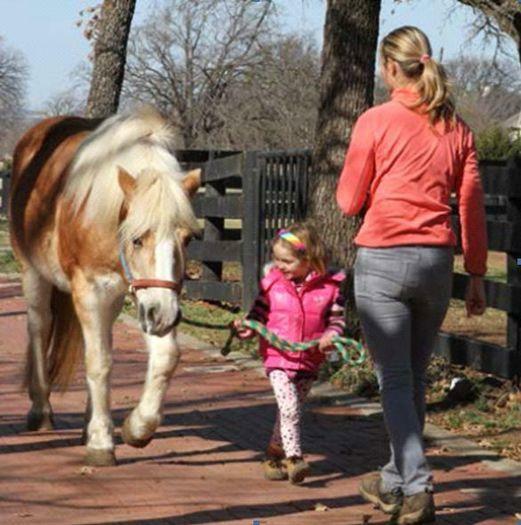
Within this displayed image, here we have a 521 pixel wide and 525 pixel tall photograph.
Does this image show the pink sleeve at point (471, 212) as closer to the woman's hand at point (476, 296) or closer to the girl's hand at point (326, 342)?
the woman's hand at point (476, 296)

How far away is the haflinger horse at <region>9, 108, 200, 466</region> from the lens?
22.3 feet

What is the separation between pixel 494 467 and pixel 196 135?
4828 centimetres

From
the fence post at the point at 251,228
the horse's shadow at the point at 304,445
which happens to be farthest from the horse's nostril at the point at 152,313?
the fence post at the point at 251,228

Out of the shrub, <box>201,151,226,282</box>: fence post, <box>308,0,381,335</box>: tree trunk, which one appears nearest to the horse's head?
<box>308,0,381,335</box>: tree trunk

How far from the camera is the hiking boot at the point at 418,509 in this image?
5918 mm

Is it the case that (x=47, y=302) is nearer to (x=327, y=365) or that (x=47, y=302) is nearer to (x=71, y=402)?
(x=71, y=402)

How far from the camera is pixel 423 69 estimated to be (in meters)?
5.89

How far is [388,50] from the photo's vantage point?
595cm

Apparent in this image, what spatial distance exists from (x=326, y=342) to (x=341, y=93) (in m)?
4.71

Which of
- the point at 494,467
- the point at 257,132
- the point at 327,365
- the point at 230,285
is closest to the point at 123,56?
the point at 230,285

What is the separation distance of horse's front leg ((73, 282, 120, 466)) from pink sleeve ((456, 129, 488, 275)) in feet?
7.42

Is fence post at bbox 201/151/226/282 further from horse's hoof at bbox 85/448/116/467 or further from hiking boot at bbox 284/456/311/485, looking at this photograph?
hiking boot at bbox 284/456/311/485

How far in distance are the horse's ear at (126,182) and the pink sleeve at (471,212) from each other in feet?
5.75

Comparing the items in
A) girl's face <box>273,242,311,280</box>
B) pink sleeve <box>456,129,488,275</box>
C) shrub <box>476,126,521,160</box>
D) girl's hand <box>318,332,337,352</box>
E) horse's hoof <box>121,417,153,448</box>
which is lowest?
horse's hoof <box>121,417,153,448</box>
